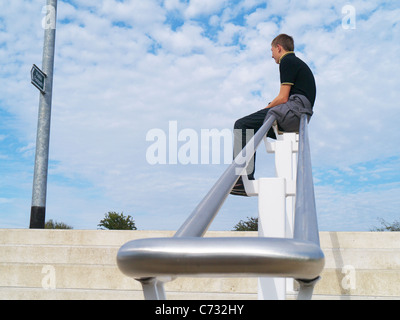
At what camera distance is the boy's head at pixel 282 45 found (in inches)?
144

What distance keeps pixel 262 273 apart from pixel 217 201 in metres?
0.45

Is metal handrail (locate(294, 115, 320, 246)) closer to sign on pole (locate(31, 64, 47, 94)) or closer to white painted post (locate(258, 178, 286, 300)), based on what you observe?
white painted post (locate(258, 178, 286, 300))

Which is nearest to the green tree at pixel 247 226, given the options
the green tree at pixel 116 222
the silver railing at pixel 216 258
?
the green tree at pixel 116 222

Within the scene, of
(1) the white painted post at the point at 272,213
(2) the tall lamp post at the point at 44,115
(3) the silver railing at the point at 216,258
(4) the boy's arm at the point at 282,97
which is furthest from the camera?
(2) the tall lamp post at the point at 44,115

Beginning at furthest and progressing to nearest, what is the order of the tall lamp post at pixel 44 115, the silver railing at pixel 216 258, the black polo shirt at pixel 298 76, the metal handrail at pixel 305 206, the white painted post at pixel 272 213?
the tall lamp post at pixel 44 115, the black polo shirt at pixel 298 76, the white painted post at pixel 272 213, the metal handrail at pixel 305 206, the silver railing at pixel 216 258

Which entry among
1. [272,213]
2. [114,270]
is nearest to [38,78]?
[114,270]

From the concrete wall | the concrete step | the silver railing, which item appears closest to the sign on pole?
the concrete wall

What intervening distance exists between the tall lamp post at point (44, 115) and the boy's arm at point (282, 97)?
15.1 feet

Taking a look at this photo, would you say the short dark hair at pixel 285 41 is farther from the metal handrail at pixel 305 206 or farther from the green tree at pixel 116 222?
the green tree at pixel 116 222

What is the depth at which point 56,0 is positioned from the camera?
284 inches

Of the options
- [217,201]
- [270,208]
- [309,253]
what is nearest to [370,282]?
[270,208]

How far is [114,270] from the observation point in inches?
162

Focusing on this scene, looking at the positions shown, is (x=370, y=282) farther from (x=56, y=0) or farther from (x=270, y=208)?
(x=56, y=0)
